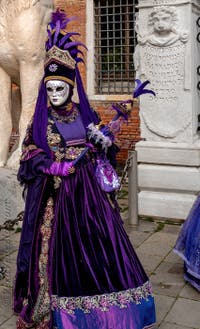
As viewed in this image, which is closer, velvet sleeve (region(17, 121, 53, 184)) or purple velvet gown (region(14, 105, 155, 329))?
purple velvet gown (region(14, 105, 155, 329))

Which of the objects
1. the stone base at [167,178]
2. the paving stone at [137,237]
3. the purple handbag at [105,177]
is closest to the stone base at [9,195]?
the paving stone at [137,237]

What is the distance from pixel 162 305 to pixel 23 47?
9.64 feet

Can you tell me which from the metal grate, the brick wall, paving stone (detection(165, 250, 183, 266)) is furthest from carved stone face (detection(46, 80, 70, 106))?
the metal grate

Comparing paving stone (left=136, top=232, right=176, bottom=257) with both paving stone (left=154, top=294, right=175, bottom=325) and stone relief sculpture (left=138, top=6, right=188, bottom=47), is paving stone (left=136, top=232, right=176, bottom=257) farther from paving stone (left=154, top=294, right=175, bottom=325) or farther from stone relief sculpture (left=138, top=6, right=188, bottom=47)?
stone relief sculpture (left=138, top=6, right=188, bottom=47)

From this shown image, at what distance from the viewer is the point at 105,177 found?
129 inches

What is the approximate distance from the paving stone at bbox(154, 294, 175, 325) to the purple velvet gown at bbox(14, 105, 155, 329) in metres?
0.34

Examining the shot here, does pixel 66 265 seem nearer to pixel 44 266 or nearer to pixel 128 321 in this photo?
pixel 44 266

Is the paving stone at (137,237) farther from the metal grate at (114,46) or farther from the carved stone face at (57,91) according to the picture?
the metal grate at (114,46)

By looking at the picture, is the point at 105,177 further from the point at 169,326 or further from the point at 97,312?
the point at 169,326

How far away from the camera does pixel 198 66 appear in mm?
5918

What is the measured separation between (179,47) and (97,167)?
9.38 ft

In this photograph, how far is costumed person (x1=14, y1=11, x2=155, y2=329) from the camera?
312 cm

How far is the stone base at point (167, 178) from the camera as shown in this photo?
5.88 metres

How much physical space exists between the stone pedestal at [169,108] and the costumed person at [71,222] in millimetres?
2584
